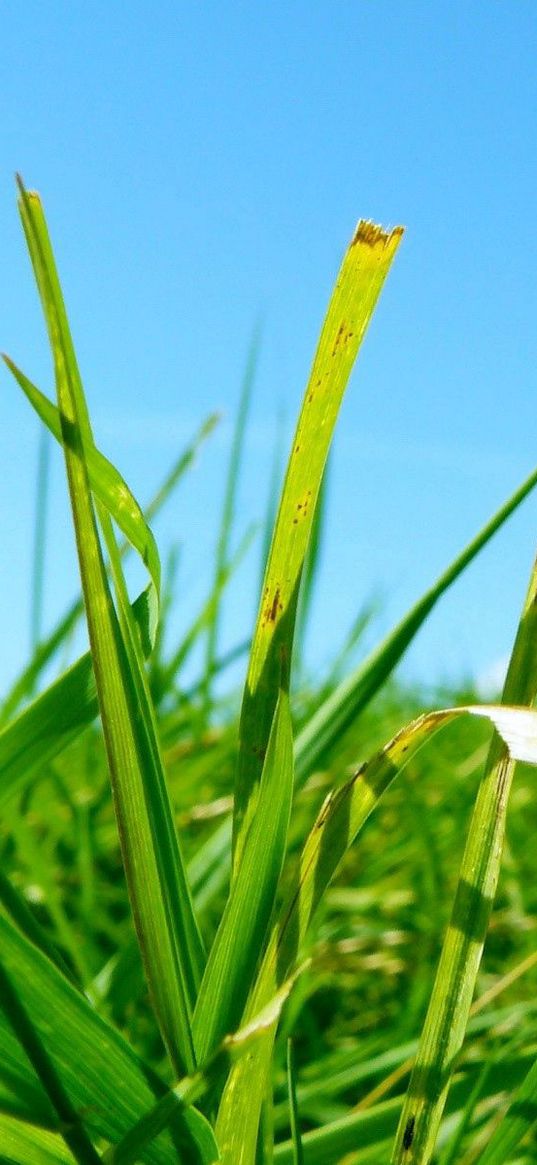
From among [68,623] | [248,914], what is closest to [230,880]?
[248,914]

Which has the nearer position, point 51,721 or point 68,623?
point 51,721

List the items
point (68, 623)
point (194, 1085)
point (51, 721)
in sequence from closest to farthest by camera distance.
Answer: point (194, 1085)
point (51, 721)
point (68, 623)

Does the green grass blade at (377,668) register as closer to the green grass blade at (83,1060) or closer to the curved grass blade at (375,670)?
the curved grass blade at (375,670)

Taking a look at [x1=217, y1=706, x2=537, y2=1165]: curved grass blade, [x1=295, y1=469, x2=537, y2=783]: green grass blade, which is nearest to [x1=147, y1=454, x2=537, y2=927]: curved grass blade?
[x1=295, y1=469, x2=537, y2=783]: green grass blade

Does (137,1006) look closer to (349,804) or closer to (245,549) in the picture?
(245,549)

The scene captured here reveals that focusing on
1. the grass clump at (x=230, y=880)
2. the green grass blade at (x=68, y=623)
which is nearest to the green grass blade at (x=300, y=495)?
the grass clump at (x=230, y=880)

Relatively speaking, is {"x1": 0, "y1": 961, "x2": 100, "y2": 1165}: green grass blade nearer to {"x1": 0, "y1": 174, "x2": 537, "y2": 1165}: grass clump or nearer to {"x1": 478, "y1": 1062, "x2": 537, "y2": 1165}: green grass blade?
{"x1": 0, "y1": 174, "x2": 537, "y2": 1165}: grass clump

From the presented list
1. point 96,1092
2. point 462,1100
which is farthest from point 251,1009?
point 462,1100

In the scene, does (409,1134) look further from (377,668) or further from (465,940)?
(377,668)
